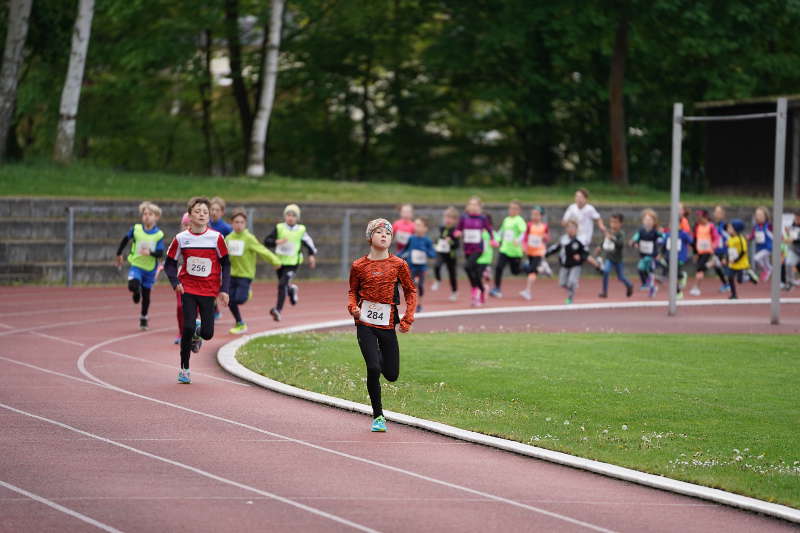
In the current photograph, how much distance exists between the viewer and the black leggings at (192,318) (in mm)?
14406

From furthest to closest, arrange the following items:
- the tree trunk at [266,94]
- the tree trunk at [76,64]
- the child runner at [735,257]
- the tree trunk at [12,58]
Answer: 1. the tree trunk at [266,94]
2. the tree trunk at [76,64]
3. the tree trunk at [12,58]
4. the child runner at [735,257]

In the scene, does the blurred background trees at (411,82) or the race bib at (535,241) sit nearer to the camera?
the race bib at (535,241)

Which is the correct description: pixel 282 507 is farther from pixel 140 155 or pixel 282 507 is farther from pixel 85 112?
pixel 140 155

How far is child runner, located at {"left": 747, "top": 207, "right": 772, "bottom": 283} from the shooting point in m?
29.5

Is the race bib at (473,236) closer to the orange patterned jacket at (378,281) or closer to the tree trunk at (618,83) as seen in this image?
the orange patterned jacket at (378,281)

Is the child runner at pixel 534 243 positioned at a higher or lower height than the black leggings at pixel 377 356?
higher

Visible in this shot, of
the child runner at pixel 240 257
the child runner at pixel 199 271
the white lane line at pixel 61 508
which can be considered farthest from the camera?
the child runner at pixel 240 257

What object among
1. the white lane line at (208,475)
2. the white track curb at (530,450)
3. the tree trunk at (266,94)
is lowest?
the white lane line at (208,475)

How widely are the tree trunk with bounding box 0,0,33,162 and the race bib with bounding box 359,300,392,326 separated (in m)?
23.8

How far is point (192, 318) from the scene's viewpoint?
1450 cm

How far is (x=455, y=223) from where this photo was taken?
2483 centimetres

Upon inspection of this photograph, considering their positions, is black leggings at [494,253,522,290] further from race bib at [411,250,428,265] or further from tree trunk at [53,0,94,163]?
tree trunk at [53,0,94,163]

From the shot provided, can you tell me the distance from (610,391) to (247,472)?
4.94 m

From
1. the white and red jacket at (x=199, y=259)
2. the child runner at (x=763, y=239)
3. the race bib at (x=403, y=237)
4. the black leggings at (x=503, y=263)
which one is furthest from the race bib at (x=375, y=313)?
the child runner at (x=763, y=239)
